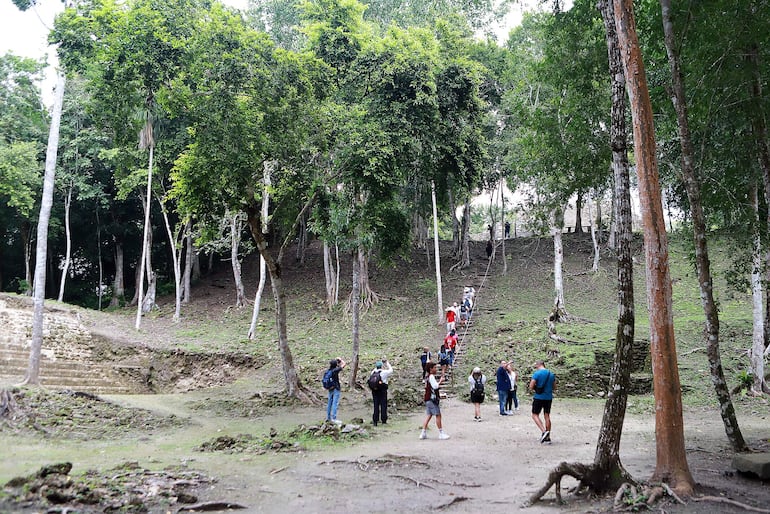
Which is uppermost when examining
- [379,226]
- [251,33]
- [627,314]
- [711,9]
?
[251,33]

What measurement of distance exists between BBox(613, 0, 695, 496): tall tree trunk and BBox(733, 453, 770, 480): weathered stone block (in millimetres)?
1308

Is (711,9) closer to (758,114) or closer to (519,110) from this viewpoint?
(758,114)

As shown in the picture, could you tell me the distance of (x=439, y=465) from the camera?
8.76 m

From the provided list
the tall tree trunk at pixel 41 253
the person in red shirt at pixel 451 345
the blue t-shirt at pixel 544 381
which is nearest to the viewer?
the blue t-shirt at pixel 544 381

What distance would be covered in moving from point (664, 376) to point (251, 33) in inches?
502

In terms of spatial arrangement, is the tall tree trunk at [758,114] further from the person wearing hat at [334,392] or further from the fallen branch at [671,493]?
the person wearing hat at [334,392]

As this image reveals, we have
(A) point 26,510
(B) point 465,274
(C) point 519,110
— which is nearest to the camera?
(A) point 26,510

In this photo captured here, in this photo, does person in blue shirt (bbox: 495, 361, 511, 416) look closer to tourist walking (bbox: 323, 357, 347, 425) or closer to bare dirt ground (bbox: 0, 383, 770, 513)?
bare dirt ground (bbox: 0, 383, 770, 513)

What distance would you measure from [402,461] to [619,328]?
409 centimetres

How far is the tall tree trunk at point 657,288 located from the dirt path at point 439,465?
1.99ft

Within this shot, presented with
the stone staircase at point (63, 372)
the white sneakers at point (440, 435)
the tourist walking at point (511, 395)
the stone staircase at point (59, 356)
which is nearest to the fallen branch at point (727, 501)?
the white sneakers at point (440, 435)

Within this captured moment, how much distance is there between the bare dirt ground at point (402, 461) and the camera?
680 cm

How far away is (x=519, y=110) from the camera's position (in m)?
12.4

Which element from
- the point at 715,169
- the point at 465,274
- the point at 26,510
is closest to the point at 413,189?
the point at 465,274
